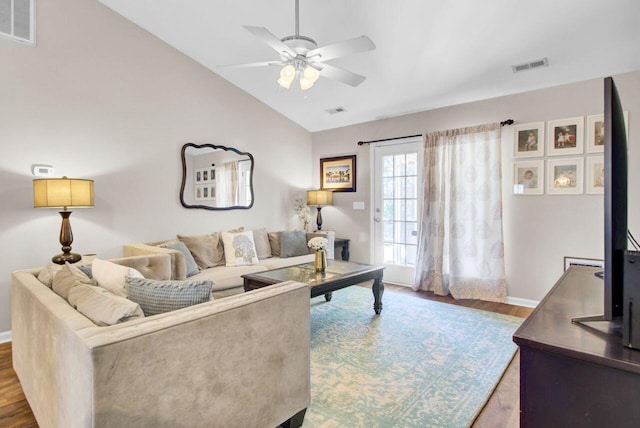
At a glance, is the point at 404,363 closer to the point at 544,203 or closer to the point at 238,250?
the point at 238,250

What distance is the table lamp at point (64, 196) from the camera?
8.98 feet

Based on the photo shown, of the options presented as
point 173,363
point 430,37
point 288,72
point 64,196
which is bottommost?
point 173,363

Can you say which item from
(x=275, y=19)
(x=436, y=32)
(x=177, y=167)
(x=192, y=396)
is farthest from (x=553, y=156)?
(x=177, y=167)

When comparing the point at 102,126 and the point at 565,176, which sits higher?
the point at 102,126

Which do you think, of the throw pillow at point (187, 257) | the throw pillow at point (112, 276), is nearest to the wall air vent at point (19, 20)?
the throw pillow at point (187, 257)

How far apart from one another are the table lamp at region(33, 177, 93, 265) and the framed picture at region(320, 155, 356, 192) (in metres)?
3.52

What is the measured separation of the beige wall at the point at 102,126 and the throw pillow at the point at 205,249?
35cm

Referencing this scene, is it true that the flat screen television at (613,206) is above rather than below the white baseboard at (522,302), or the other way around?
above

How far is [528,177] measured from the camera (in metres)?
3.80

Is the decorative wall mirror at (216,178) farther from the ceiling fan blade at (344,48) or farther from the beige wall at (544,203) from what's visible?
the beige wall at (544,203)

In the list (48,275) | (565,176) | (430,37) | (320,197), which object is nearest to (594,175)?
(565,176)

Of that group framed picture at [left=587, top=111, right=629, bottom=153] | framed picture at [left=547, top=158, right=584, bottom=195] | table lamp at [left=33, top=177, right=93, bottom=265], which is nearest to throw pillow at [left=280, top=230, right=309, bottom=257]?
table lamp at [left=33, top=177, right=93, bottom=265]

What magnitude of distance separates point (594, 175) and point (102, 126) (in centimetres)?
511

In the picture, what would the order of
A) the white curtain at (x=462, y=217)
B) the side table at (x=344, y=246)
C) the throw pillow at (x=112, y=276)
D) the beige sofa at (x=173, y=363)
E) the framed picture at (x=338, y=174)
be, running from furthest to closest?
1. the framed picture at (x=338, y=174)
2. the side table at (x=344, y=246)
3. the white curtain at (x=462, y=217)
4. the throw pillow at (x=112, y=276)
5. the beige sofa at (x=173, y=363)
